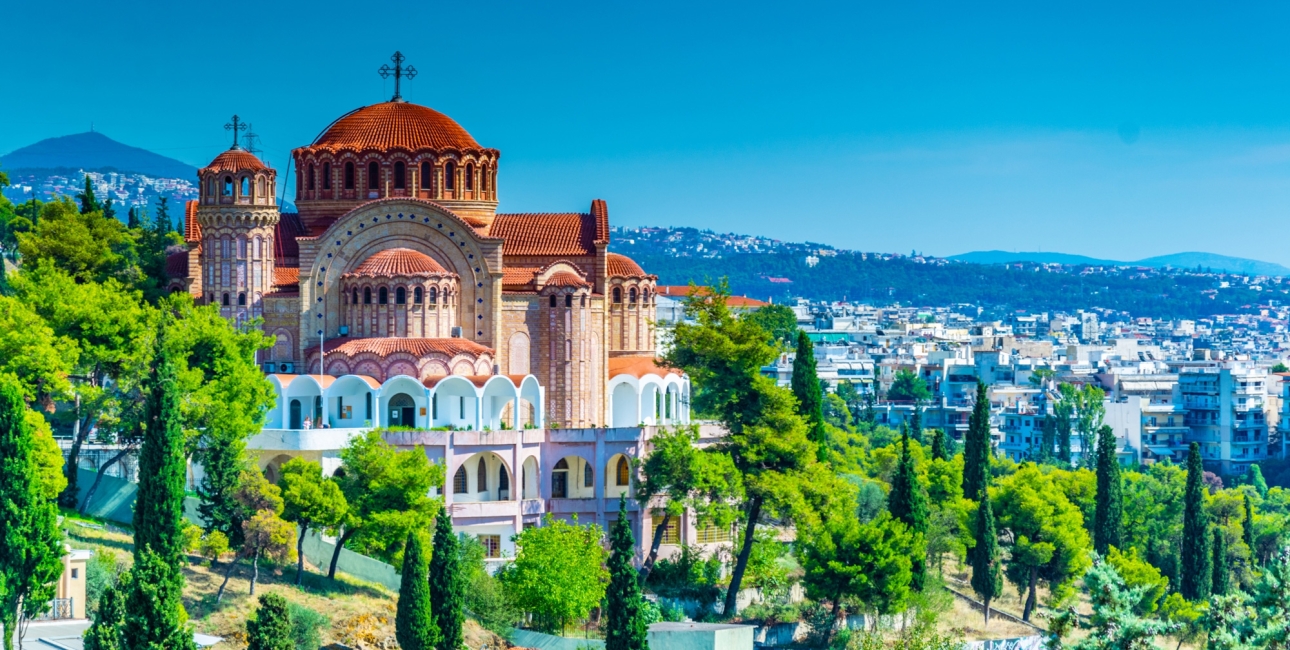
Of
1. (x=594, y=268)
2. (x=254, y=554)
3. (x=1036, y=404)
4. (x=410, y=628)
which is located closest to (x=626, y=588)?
(x=410, y=628)

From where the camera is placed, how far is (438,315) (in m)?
63.0

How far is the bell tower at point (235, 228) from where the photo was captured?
62.1m

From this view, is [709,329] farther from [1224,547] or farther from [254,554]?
[1224,547]

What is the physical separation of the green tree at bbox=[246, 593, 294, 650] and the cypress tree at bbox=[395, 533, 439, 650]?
3.67m

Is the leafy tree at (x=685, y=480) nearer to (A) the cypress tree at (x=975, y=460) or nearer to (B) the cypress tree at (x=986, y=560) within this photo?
(B) the cypress tree at (x=986, y=560)

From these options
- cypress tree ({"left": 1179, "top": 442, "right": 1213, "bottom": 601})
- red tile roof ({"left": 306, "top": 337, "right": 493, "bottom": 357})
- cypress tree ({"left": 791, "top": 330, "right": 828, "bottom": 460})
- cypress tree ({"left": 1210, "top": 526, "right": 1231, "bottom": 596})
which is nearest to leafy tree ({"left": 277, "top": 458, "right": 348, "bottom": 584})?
red tile roof ({"left": 306, "top": 337, "right": 493, "bottom": 357})

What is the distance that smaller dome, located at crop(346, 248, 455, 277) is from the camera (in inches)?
2456

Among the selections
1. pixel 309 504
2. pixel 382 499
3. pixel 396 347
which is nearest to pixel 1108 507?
pixel 396 347

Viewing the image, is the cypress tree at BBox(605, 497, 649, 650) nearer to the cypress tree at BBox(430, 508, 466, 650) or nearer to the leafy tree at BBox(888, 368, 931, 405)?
the cypress tree at BBox(430, 508, 466, 650)

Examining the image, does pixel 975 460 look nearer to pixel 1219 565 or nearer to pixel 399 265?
pixel 1219 565

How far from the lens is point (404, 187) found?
65.8 m

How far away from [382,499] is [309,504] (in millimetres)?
2682

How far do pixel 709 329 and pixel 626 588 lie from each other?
14655mm

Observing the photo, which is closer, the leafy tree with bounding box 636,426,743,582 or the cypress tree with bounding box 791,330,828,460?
the leafy tree with bounding box 636,426,743,582
